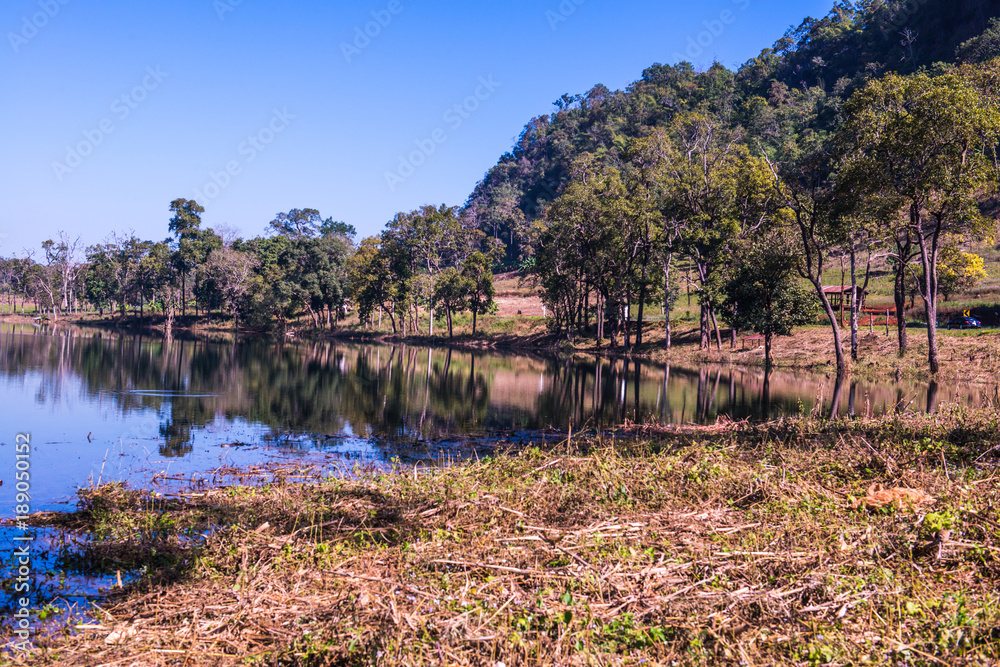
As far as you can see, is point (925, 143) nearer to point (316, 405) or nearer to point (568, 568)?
point (316, 405)

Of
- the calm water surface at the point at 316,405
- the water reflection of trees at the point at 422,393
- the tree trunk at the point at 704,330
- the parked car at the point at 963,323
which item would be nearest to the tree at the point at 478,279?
the tree trunk at the point at 704,330

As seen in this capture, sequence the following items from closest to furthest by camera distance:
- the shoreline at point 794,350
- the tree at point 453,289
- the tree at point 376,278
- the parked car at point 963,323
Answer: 1. the shoreline at point 794,350
2. the parked car at point 963,323
3. the tree at point 453,289
4. the tree at point 376,278

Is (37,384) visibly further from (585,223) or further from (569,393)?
(585,223)

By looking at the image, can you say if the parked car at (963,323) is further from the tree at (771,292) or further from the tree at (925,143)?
the tree at (925,143)

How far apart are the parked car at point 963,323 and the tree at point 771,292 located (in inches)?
612

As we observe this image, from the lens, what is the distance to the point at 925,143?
1220 inches

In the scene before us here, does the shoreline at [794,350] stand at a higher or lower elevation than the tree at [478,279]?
lower

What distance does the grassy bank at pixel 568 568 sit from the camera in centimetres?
559

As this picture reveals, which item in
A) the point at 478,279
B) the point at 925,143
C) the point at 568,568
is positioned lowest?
the point at 568,568

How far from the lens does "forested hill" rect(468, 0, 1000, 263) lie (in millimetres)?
125688

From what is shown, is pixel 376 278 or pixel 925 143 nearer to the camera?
pixel 925 143

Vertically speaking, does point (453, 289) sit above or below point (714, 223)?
below

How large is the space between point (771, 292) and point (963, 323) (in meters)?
19.3

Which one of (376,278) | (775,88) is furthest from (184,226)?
(775,88)
